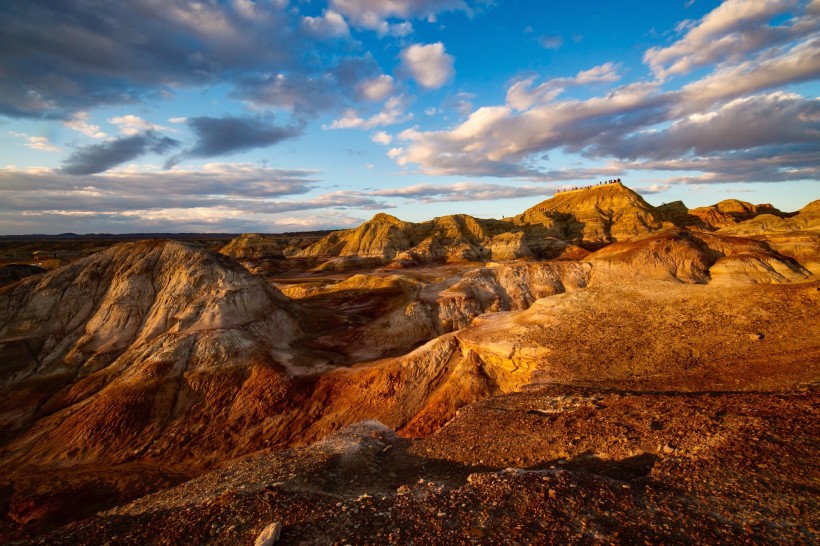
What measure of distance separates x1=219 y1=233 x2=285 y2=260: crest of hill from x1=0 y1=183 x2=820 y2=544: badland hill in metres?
72.3

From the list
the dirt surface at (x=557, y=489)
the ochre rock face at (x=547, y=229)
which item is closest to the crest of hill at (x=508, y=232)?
the ochre rock face at (x=547, y=229)

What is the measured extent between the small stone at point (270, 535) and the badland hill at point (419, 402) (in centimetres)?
19

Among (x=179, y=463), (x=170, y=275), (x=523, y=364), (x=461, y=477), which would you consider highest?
(x=170, y=275)

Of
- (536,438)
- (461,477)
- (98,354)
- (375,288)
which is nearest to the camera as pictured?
(461,477)

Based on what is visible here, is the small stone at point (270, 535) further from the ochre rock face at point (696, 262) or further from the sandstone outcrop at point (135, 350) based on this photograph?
the ochre rock face at point (696, 262)

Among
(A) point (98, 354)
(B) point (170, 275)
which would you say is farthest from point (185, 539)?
(B) point (170, 275)

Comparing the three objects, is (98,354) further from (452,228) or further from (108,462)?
(452,228)

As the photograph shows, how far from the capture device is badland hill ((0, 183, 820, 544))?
278 inches

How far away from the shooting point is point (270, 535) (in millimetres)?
6520

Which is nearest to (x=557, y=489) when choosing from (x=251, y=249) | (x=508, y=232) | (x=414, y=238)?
(x=508, y=232)

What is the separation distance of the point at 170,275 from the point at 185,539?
31.4m

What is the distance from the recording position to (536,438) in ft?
35.9

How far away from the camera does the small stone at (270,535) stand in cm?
641

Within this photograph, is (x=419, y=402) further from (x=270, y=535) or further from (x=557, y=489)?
(x=270, y=535)
